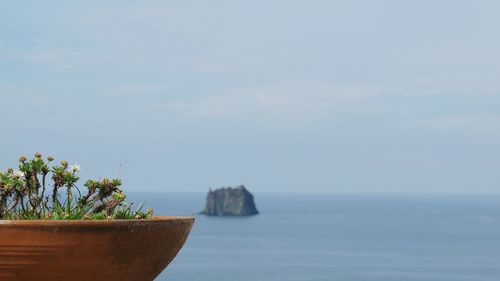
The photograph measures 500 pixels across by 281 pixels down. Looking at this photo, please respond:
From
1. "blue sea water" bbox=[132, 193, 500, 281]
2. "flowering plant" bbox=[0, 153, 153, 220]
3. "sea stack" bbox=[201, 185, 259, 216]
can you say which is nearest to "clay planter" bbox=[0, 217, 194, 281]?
"flowering plant" bbox=[0, 153, 153, 220]

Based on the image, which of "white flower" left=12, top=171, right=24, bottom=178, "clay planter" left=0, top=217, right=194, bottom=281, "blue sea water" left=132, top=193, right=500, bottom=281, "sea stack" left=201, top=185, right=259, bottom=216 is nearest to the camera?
"clay planter" left=0, top=217, right=194, bottom=281

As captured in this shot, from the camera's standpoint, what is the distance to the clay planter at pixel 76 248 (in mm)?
3291

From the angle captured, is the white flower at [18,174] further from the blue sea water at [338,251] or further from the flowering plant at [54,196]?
the blue sea water at [338,251]

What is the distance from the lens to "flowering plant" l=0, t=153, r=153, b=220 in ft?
12.5

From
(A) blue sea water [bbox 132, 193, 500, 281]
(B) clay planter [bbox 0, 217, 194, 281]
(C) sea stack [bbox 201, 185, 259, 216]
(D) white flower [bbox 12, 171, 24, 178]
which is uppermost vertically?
(C) sea stack [bbox 201, 185, 259, 216]

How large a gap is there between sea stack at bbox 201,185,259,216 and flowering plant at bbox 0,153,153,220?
150m

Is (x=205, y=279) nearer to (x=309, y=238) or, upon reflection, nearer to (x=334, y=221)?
(x=309, y=238)

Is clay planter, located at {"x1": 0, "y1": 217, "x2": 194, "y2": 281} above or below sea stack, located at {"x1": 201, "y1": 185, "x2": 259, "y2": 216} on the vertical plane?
below

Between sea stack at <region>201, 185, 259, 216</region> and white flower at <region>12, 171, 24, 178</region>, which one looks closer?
white flower at <region>12, 171, 24, 178</region>

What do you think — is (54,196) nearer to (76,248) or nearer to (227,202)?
(76,248)

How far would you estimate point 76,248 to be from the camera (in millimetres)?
3336

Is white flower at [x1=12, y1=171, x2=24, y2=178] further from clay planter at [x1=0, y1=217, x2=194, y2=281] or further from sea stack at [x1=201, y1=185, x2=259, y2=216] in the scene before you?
sea stack at [x1=201, y1=185, x2=259, y2=216]

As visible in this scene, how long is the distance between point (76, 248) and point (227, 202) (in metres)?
152

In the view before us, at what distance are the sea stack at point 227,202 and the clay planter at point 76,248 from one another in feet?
495
